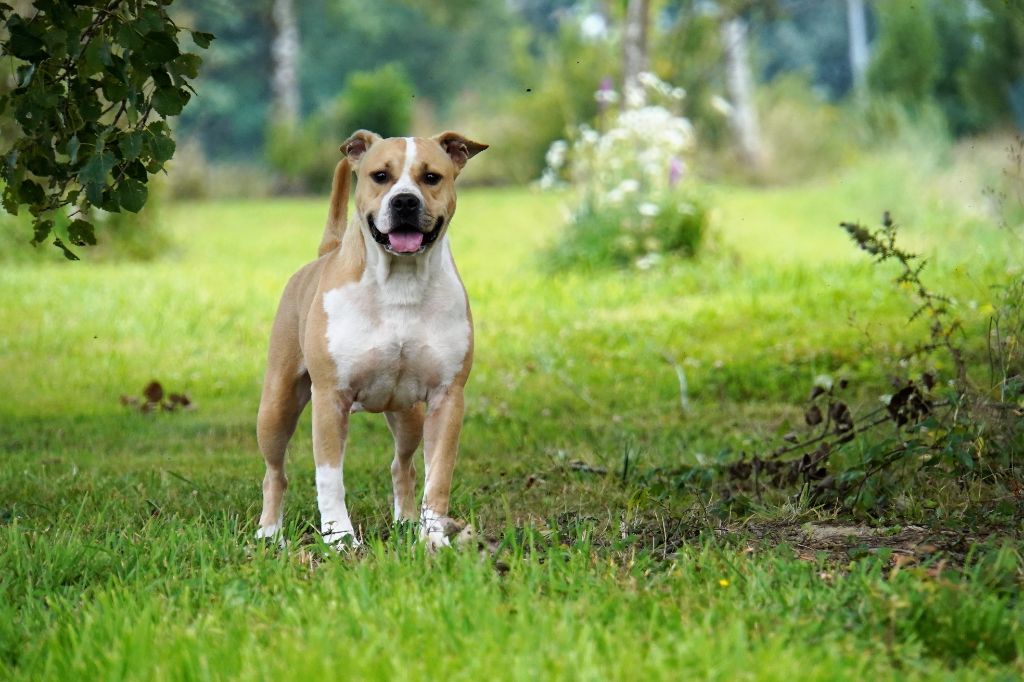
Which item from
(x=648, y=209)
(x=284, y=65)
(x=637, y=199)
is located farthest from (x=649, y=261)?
(x=284, y=65)

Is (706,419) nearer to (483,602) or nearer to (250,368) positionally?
(250,368)

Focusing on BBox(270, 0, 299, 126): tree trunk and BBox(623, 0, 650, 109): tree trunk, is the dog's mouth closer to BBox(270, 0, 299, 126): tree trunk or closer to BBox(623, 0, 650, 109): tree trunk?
BBox(623, 0, 650, 109): tree trunk

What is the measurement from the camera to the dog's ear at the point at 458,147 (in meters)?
5.02

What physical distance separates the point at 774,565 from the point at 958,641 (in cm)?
71

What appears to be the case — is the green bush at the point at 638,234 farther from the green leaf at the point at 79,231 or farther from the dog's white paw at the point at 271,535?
the green leaf at the point at 79,231

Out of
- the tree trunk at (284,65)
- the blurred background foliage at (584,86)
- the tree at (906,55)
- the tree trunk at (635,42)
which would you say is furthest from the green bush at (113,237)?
the tree at (906,55)

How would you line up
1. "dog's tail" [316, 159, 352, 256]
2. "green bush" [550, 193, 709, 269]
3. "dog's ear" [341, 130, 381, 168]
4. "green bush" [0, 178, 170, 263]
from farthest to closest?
"green bush" [0, 178, 170, 263], "green bush" [550, 193, 709, 269], "dog's tail" [316, 159, 352, 256], "dog's ear" [341, 130, 381, 168]

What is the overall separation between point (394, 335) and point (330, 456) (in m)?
0.47

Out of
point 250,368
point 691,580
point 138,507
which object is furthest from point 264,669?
point 250,368

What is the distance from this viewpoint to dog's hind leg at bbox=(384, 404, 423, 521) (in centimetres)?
519

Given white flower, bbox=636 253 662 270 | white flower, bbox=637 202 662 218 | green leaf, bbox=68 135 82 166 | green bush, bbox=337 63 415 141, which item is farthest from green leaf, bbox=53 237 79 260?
green bush, bbox=337 63 415 141

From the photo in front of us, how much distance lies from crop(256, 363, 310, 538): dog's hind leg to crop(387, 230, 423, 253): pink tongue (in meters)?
0.79

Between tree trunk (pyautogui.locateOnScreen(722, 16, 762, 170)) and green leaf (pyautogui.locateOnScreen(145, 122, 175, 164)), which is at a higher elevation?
tree trunk (pyautogui.locateOnScreen(722, 16, 762, 170))

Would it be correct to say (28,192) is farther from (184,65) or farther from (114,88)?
(184,65)
